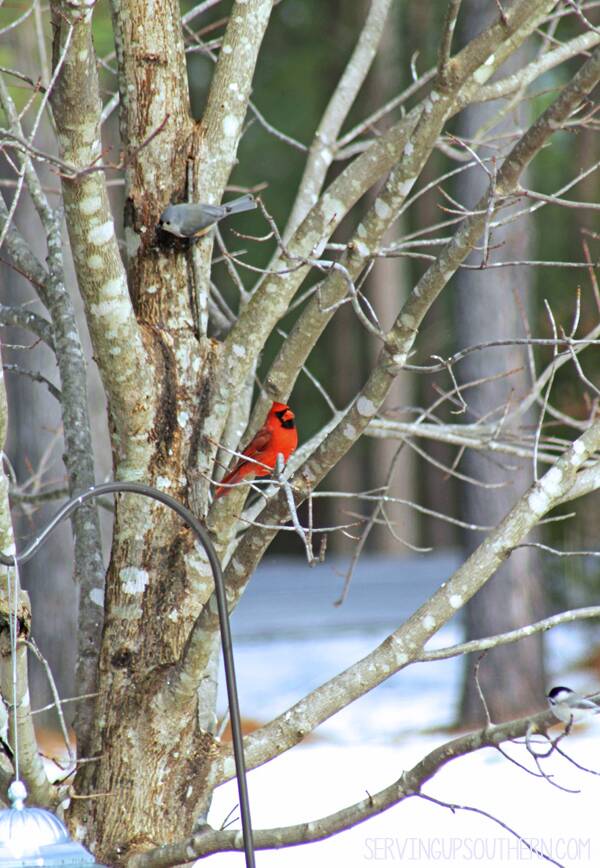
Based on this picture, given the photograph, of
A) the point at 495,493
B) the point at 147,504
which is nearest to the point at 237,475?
the point at 147,504

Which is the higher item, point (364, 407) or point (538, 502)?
point (364, 407)

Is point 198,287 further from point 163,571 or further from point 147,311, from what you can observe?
point 163,571

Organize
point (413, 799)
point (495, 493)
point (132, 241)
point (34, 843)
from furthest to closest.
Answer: point (495, 493), point (413, 799), point (132, 241), point (34, 843)

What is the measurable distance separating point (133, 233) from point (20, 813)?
70.3 inches

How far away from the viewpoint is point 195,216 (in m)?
2.99

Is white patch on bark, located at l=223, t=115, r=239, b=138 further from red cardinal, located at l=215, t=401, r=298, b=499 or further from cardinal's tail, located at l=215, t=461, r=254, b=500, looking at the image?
cardinal's tail, located at l=215, t=461, r=254, b=500

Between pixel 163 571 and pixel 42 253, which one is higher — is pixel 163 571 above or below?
below

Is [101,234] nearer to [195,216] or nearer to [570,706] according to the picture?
[195,216]

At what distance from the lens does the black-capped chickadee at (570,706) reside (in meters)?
2.21

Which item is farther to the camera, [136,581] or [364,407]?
[136,581]

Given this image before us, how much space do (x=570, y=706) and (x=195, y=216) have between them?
1.58m

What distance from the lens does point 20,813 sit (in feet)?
6.09

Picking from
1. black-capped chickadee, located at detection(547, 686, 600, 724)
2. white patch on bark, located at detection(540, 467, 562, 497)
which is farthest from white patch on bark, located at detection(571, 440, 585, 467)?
black-capped chickadee, located at detection(547, 686, 600, 724)

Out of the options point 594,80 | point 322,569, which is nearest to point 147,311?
point 594,80
